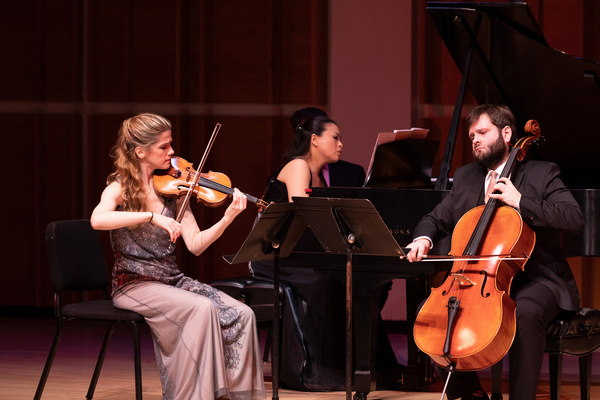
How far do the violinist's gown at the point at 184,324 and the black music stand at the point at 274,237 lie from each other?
0.63 ft

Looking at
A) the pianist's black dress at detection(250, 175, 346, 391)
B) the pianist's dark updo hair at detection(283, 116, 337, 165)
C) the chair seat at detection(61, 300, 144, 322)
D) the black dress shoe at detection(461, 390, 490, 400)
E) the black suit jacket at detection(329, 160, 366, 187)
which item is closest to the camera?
the chair seat at detection(61, 300, 144, 322)

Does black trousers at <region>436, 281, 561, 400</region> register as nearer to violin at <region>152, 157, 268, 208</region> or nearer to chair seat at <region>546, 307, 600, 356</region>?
chair seat at <region>546, 307, 600, 356</region>

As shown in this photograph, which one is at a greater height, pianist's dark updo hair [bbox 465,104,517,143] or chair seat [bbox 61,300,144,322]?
pianist's dark updo hair [bbox 465,104,517,143]

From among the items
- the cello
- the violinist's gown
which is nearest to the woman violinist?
the violinist's gown

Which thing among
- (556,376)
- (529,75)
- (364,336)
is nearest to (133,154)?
(364,336)

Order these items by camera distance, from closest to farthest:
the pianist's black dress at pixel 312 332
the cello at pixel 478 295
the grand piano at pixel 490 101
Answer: the cello at pixel 478 295 → the grand piano at pixel 490 101 → the pianist's black dress at pixel 312 332

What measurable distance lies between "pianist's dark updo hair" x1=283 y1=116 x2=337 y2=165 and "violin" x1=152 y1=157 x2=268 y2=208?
0.93m

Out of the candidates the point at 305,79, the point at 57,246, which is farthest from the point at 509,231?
the point at 305,79

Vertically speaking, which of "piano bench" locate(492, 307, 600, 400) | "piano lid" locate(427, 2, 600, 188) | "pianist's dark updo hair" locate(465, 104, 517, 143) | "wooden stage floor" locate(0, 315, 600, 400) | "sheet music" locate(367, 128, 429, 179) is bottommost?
"wooden stage floor" locate(0, 315, 600, 400)

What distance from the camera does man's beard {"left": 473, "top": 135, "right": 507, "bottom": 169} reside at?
10.7 feet

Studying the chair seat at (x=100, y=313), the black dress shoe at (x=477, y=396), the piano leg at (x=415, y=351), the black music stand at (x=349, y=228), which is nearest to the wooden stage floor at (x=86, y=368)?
the piano leg at (x=415, y=351)

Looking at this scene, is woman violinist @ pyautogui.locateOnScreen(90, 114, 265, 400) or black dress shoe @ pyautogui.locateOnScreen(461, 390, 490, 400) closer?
woman violinist @ pyautogui.locateOnScreen(90, 114, 265, 400)

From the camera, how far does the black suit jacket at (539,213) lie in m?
3.06

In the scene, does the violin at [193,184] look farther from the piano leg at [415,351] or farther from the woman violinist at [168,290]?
the piano leg at [415,351]
